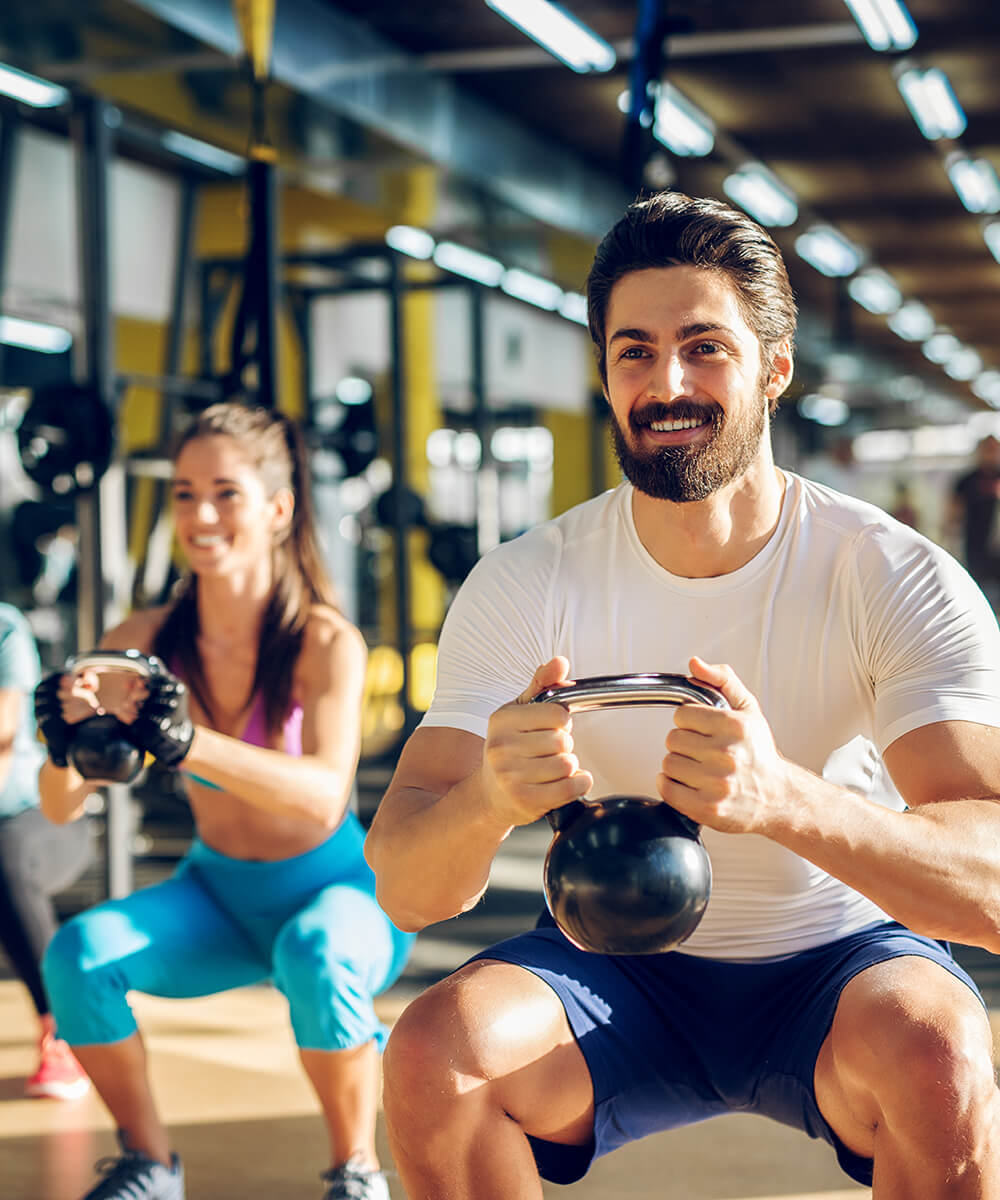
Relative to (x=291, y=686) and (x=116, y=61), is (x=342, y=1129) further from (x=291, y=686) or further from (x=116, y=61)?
(x=116, y=61)

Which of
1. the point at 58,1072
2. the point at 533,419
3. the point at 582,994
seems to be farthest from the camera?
the point at 533,419

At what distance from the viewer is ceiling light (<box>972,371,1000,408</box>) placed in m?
16.1

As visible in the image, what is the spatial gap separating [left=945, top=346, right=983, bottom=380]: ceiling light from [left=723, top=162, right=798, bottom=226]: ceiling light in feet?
23.1

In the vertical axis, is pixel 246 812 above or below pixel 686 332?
below

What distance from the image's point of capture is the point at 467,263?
21.7 feet

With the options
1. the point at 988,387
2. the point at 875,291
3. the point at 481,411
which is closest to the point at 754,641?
the point at 481,411

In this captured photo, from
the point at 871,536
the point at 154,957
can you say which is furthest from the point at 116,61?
the point at 871,536

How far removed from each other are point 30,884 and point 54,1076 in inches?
12.2

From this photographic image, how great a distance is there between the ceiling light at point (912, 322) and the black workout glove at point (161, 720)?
10529 millimetres

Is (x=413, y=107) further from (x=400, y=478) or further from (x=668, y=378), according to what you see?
(x=668, y=378)

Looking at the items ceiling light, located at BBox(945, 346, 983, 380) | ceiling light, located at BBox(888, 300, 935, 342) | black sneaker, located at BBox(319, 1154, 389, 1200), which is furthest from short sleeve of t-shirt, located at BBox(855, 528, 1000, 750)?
ceiling light, located at BBox(945, 346, 983, 380)

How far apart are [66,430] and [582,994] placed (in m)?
2.15

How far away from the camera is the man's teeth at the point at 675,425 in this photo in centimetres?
131

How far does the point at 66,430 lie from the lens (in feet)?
10.0
